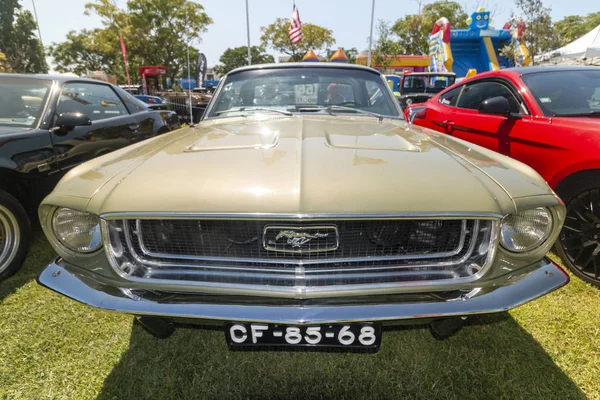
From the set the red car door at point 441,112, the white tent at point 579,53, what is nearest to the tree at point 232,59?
the white tent at point 579,53

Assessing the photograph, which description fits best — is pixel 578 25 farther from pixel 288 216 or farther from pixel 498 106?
pixel 288 216

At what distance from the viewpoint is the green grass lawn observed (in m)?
1.74

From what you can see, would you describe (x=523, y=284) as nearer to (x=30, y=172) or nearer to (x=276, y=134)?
(x=276, y=134)

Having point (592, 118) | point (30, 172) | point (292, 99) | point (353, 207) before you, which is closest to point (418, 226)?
point (353, 207)

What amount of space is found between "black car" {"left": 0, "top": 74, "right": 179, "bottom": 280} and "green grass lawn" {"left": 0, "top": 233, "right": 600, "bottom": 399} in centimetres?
68

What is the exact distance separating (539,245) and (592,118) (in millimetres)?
2013

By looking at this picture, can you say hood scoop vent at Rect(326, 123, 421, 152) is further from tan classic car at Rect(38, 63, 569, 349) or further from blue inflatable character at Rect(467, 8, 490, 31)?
blue inflatable character at Rect(467, 8, 490, 31)

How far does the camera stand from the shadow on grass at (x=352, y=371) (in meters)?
1.73

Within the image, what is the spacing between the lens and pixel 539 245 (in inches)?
57.9

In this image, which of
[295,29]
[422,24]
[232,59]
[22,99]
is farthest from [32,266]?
[232,59]

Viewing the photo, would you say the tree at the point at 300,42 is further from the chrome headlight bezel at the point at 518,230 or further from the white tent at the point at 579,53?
the chrome headlight bezel at the point at 518,230

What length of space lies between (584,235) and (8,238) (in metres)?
4.13

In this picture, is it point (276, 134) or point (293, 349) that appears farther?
point (276, 134)

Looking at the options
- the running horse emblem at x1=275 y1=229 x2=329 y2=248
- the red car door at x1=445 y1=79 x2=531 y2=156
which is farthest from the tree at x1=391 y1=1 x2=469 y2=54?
the running horse emblem at x1=275 y1=229 x2=329 y2=248
